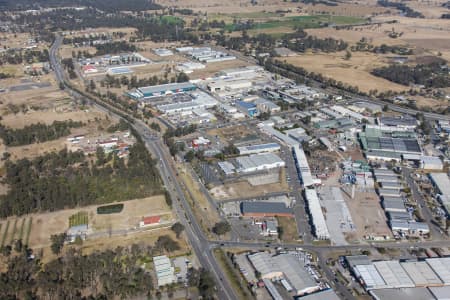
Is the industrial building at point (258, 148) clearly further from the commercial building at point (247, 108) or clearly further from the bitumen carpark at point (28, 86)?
the bitumen carpark at point (28, 86)

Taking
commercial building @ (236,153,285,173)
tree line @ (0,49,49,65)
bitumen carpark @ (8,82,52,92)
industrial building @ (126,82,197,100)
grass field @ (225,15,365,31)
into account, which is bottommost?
commercial building @ (236,153,285,173)

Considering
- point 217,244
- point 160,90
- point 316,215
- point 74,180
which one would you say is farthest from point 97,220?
point 160,90

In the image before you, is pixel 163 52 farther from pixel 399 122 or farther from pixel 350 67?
pixel 399 122

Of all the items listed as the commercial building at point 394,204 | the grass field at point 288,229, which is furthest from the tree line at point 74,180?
the commercial building at point 394,204

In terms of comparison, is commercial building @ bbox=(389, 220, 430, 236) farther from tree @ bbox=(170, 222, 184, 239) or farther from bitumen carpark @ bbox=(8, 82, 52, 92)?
bitumen carpark @ bbox=(8, 82, 52, 92)

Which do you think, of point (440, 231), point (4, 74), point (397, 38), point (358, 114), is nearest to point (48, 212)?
point (440, 231)

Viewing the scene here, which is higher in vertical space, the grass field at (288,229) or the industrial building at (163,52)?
the industrial building at (163,52)

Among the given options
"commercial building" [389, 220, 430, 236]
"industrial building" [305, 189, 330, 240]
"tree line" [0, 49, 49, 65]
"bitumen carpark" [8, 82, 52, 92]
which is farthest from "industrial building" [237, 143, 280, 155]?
"tree line" [0, 49, 49, 65]
